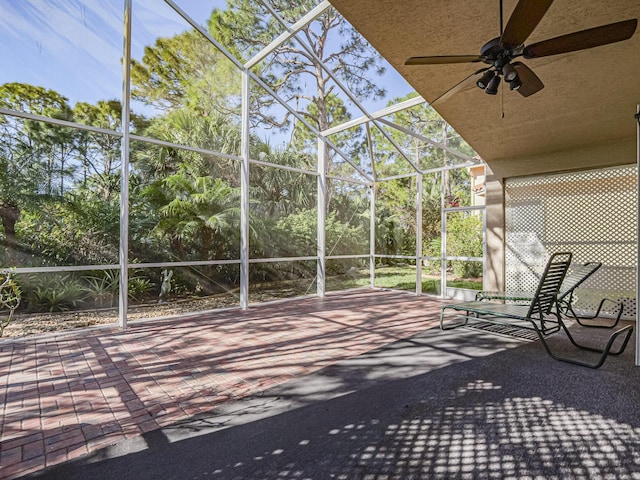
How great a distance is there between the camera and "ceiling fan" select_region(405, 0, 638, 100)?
210 cm

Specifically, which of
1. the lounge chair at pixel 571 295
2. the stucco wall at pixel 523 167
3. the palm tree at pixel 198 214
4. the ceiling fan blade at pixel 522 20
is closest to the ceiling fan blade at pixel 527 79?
the ceiling fan blade at pixel 522 20

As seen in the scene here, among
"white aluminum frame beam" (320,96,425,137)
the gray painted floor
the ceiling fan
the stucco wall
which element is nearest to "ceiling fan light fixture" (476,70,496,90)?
the ceiling fan

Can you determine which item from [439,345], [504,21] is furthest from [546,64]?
[439,345]

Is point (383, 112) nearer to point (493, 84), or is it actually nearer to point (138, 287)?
point (493, 84)

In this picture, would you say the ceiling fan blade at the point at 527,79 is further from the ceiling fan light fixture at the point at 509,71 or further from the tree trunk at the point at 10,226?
the tree trunk at the point at 10,226

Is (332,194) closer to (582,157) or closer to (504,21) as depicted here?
(582,157)

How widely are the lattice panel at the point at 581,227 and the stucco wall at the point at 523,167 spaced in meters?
0.14

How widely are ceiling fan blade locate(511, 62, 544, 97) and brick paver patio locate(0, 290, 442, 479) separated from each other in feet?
9.84

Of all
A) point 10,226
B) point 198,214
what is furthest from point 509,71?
Answer: point 10,226

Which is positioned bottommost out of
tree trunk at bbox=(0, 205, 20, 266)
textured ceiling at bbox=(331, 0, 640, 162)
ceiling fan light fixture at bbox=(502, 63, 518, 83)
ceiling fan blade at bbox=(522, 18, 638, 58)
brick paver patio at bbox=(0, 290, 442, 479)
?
brick paver patio at bbox=(0, 290, 442, 479)

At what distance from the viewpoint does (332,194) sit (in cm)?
796

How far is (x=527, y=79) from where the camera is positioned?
2834 millimetres

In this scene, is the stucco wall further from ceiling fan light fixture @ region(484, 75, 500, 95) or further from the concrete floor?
ceiling fan light fixture @ region(484, 75, 500, 95)

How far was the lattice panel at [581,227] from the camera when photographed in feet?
17.5
